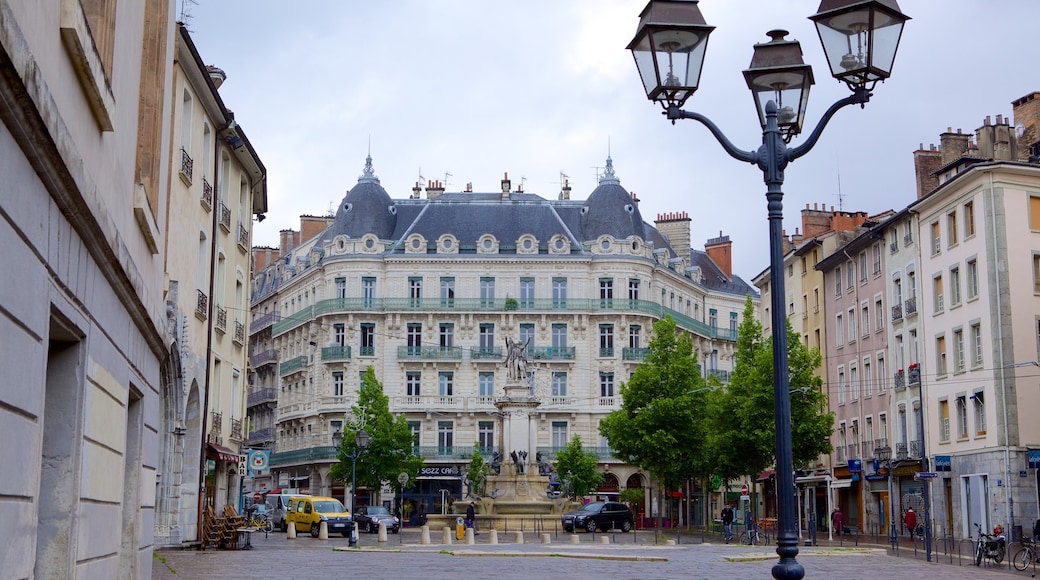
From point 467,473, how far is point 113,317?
6413 cm

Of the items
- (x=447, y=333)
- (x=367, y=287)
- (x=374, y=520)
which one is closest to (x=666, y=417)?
(x=374, y=520)

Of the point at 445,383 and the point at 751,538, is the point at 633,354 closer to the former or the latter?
the point at 445,383

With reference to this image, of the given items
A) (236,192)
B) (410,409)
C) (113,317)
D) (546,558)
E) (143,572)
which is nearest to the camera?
(113,317)

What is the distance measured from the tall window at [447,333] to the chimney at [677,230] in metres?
20.2

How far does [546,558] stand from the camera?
102ft

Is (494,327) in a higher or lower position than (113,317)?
higher

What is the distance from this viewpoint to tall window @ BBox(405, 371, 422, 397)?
251ft

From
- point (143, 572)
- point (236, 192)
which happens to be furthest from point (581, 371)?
point (143, 572)

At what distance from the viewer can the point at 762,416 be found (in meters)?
51.8

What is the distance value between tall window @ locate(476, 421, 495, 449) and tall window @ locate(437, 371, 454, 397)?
2.75 m

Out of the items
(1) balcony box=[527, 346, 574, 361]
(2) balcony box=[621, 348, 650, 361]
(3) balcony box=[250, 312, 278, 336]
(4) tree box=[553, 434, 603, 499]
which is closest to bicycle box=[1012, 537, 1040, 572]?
(4) tree box=[553, 434, 603, 499]

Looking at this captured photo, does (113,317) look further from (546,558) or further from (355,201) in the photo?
(355,201)

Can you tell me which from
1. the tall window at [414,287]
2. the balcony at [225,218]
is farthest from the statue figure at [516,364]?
the tall window at [414,287]

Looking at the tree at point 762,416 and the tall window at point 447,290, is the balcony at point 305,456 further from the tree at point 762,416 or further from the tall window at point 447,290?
the tree at point 762,416
